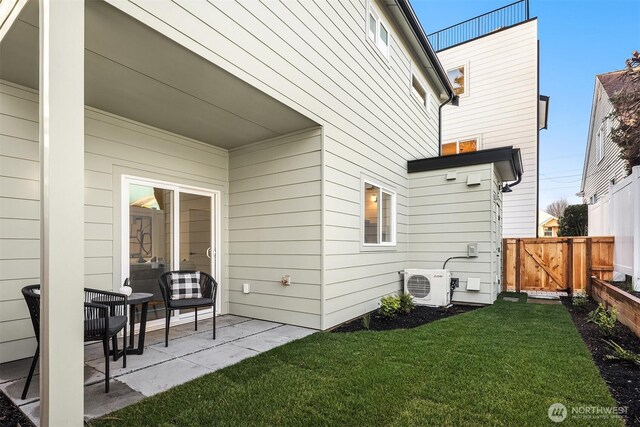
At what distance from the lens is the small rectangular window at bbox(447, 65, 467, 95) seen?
35.6ft

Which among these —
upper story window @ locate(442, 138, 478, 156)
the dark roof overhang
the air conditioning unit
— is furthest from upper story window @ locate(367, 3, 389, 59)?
upper story window @ locate(442, 138, 478, 156)

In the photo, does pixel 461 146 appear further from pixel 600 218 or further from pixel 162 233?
pixel 162 233

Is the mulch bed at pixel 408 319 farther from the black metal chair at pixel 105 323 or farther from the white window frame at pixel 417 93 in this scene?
the white window frame at pixel 417 93

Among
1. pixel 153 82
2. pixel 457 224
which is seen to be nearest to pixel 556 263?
pixel 457 224

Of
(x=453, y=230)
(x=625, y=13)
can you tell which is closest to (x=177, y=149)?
(x=453, y=230)

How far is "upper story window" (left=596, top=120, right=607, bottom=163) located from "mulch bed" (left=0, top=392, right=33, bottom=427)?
14517mm

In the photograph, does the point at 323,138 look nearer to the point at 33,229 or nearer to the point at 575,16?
the point at 33,229

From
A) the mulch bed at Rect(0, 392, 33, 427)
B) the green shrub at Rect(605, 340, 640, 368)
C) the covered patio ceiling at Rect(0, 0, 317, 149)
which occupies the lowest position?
the mulch bed at Rect(0, 392, 33, 427)

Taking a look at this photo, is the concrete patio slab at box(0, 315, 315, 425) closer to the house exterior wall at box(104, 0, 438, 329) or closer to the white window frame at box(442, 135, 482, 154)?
the house exterior wall at box(104, 0, 438, 329)

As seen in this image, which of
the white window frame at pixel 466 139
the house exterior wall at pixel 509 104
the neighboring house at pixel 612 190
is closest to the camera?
the neighboring house at pixel 612 190

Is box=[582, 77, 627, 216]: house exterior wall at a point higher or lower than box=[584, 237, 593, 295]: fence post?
higher

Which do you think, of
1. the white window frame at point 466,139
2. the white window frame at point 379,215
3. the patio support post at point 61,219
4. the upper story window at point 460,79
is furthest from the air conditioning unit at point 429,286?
the upper story window at point 460,79

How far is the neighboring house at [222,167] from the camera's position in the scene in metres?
1.87

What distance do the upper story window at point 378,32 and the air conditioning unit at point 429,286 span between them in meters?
4.00
